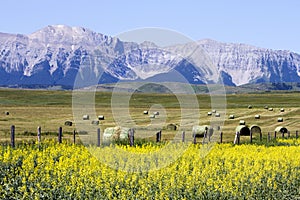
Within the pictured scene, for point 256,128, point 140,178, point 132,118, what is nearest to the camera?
point 140,178

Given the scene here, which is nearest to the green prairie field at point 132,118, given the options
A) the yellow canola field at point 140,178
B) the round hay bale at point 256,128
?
the round hay bale at point 256,128

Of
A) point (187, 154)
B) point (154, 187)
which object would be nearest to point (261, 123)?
point (187, 154)

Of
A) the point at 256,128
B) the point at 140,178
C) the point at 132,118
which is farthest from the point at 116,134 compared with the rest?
the point at 132,118

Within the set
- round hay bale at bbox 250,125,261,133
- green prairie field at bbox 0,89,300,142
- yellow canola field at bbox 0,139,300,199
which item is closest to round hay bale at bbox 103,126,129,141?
green prairie field at bbox 0,89,300,142

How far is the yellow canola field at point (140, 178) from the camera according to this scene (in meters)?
13.7

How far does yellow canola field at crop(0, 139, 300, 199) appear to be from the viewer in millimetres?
13680

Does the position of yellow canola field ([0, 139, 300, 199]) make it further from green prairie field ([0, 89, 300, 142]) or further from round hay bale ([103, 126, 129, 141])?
green prairie field ([0, 89, 300, 142])

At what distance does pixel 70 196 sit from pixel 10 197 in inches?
55.7

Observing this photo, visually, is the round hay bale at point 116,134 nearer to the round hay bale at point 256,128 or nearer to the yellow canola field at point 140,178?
the yellow canola field at point 140,178

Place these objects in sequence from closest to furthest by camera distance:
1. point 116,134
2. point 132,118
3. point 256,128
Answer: point 116,134 → point 256,128 → point 132,118

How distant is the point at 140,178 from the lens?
1567cm

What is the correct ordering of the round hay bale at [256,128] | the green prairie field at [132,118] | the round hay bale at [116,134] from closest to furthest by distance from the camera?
the round hay bale at [116,134], the green prairie field at [132,118], the round hay bale at [256,128]

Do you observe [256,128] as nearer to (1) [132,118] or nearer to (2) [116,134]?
(2) [116,134]

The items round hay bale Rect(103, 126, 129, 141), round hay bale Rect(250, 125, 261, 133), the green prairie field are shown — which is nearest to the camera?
round hay bale Rect(103, 126, 129, 141)
